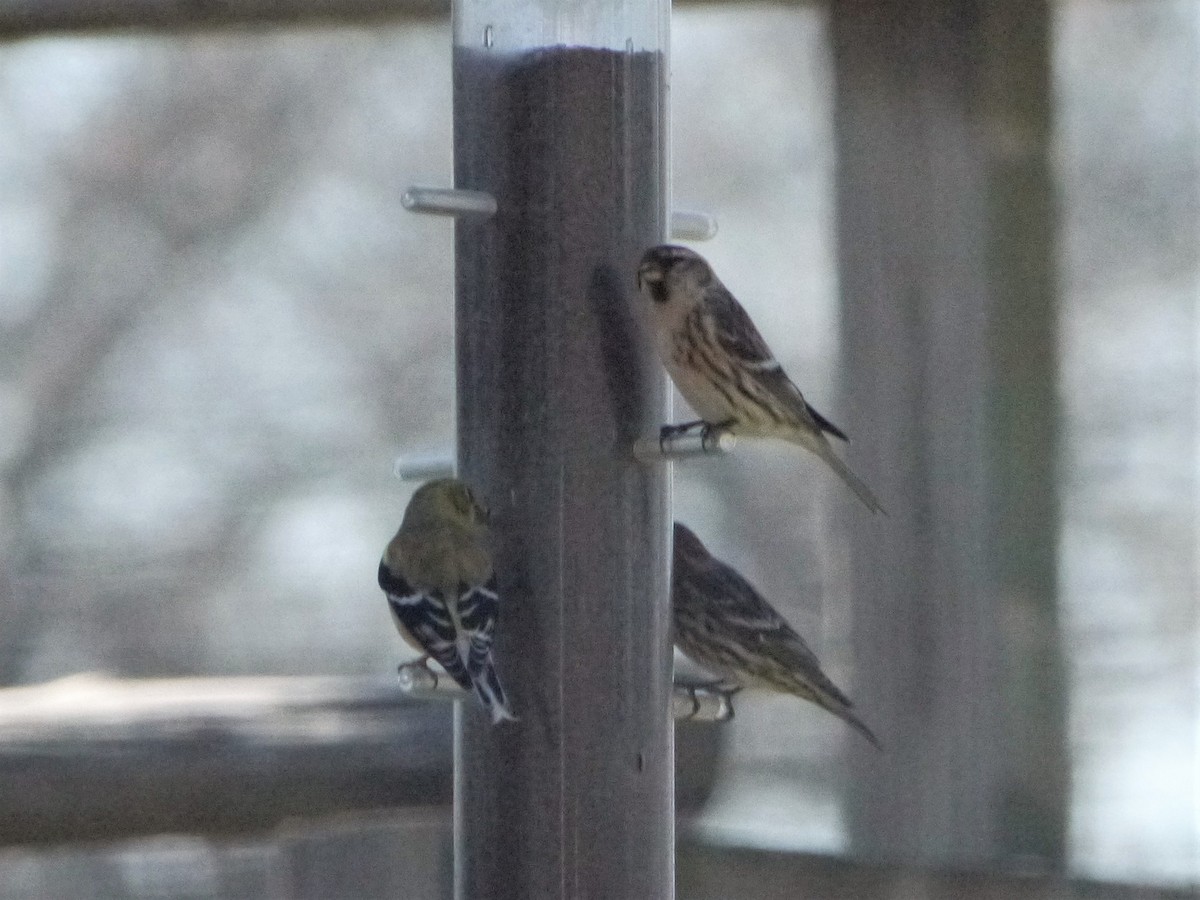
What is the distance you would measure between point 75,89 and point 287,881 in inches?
76.8

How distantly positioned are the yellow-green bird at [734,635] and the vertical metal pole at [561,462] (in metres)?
0.11

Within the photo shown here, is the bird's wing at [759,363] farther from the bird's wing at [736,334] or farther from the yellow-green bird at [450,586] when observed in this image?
the yellow-green bird at [450,586]

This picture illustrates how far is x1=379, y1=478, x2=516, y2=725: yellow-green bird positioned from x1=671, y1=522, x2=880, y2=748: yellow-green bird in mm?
346

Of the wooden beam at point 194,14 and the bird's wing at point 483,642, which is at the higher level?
the wooden beam at point 194,14

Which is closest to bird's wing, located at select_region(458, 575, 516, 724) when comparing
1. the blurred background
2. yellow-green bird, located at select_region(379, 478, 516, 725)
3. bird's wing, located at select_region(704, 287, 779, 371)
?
yellow-green bird, located at select_region(379, 478, 516, 725)

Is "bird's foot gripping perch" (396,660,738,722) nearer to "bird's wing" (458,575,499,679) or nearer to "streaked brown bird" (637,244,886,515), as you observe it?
"bird's wing" (458,575,499,679)

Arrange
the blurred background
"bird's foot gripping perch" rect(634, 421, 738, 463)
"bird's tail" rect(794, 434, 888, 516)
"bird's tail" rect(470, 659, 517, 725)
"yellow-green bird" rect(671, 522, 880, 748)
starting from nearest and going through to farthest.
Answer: "bird's tail" rect(470, 659, 517, 725)
"bird's foot gripping perch" rect(634, 421, 738, 463)
"yellow-green bird" rect(671, 522, 880, 748)
"bird's tail" rect(794, 434, 888, 516)
the blurred background

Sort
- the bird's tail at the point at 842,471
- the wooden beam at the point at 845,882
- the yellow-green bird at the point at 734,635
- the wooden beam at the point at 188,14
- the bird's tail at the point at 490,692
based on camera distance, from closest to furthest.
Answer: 1. the bird's tail at the point at 490,692
2. the yellow-green bird at the point at 734,635
3. the bird's tail at the point at 842,471
4. the wooden beam at the point at 188,14
5. the wooden beam at the point at 845,882

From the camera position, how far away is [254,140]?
5.61 m

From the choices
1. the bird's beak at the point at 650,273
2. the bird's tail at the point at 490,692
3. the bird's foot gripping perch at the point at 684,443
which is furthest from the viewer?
the bird's beak at the point at 650,273

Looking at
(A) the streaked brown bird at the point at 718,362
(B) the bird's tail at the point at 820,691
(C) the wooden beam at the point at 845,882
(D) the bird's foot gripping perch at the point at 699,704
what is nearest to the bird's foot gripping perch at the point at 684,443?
(A) the streaked brown bird at the point at 718,362

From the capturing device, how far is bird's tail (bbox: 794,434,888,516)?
345 centimetres

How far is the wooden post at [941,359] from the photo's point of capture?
4035 millimetres

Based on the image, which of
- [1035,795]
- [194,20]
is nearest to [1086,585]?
[1035,795]
